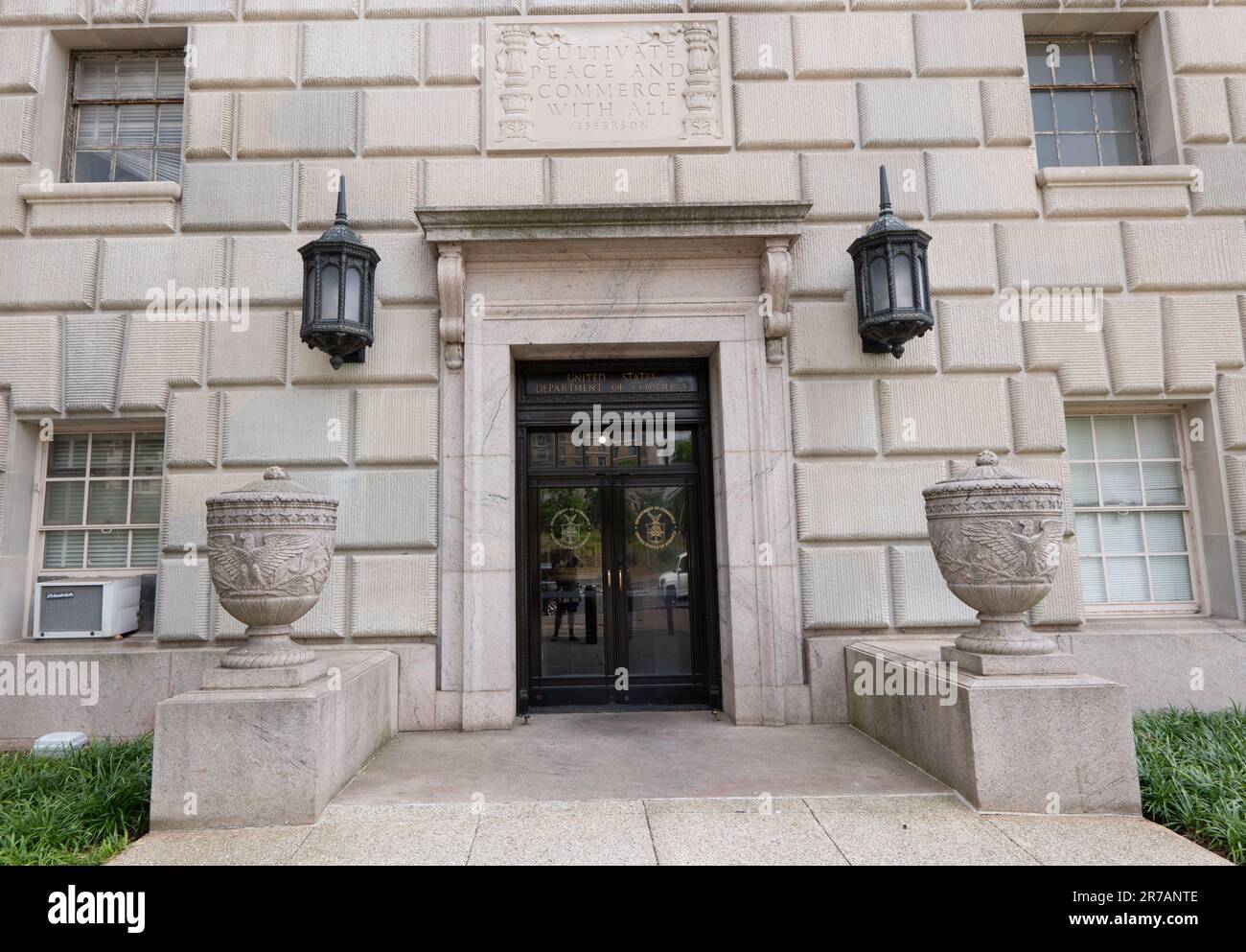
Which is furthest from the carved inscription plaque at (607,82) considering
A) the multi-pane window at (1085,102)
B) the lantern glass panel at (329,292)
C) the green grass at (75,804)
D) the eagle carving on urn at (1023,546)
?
the green grass at (75,804)

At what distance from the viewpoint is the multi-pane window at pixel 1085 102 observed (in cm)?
779

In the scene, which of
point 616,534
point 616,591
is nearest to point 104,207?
point 616,534

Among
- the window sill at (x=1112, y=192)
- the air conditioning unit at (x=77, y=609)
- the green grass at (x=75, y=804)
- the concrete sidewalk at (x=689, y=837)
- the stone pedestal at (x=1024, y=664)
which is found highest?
the window sill at (x=1112, y=192)

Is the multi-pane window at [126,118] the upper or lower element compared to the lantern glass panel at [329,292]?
upper

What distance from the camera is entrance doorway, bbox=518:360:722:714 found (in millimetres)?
7215

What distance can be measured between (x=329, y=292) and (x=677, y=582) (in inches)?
181

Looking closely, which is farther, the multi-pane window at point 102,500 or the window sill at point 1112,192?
the window sill at point 1112,192

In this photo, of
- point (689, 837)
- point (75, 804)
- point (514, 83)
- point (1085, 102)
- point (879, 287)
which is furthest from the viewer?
point (1085, 102)

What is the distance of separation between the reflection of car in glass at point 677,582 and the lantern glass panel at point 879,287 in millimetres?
3225

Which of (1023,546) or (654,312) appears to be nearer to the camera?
(1023,546)

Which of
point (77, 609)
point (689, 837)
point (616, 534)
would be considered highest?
point (616, 534)

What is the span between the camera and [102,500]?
23.5 ft

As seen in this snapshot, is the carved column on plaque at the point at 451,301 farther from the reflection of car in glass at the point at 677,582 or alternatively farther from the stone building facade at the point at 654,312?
the reflection of car in glass at the point at 677,582

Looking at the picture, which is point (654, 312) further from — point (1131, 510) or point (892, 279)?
point (1131, 510)
